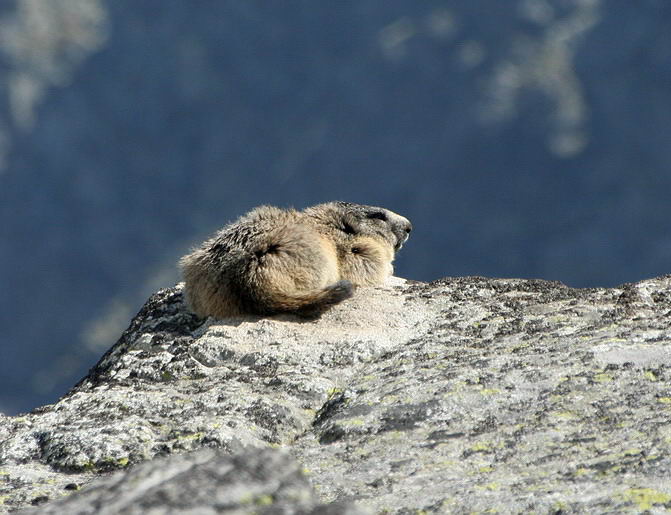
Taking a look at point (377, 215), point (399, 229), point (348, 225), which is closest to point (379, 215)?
point (377, 215)

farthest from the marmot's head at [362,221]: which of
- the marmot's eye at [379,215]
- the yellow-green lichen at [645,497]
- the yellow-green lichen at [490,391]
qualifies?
the yellow-green lichen at [645,497]

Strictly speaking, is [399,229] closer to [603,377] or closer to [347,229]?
[347,229]

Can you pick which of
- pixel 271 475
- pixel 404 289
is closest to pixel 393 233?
pixel 404 289

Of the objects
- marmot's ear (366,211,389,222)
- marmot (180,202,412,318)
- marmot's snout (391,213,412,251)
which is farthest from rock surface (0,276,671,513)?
marmot's snout (391,213,412,251)

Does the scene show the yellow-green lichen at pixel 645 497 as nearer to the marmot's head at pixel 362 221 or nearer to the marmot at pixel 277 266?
the marmot at pixel 277 266

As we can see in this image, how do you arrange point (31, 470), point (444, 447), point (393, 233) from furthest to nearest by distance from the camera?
point (393, 233) < point (31, 470) < point (444, 447)

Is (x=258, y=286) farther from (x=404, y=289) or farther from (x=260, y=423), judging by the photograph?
(x=260, y=423)

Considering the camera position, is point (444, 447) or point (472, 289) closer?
point (444, 447)

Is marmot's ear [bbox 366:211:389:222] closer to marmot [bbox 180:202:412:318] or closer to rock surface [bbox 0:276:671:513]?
marmot [bbox 180:202:412:318]
